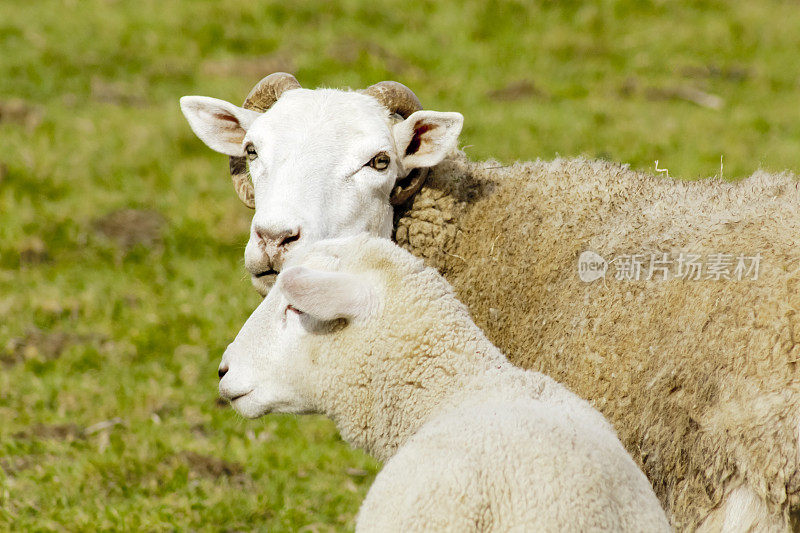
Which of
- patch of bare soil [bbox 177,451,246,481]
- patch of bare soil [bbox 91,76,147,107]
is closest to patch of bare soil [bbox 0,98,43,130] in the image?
patch of bare soil [bbox 91,76,147,107]

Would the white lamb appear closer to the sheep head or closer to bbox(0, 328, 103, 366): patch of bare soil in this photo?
the sheep head

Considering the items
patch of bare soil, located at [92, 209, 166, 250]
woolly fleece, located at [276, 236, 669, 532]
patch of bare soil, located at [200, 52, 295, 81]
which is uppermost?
woolly fleece, located at [276, 236, 669, 532]

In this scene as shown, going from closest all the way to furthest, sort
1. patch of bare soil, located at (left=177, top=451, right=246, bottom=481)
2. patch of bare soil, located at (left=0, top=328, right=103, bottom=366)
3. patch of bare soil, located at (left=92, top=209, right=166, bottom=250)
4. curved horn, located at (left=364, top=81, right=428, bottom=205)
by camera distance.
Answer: curved horn, located at (left=364, top=81, right=428, bottom=205) → patch of bare soil, located at (left=177, top=451, right=246, bottom=481) → patch of bare soil, located at (left=0, top=328, right=103, bottom=366) → patch of bare soil, located at (left=92, top=209, right=166, bottom=250)

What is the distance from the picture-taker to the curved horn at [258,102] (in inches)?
202

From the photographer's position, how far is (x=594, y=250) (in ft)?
13.4

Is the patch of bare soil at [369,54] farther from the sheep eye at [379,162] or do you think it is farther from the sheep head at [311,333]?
the sheep head at [311,333]

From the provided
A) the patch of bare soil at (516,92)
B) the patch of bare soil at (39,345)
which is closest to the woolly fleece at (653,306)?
the patch of bare soil at (39,345)

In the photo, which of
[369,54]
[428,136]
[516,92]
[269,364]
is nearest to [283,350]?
[269,364]

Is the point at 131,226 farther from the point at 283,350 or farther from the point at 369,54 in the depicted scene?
the point at 283,350

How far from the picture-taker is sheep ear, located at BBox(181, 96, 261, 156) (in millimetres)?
5223

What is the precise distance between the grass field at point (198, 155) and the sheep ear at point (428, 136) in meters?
1.05

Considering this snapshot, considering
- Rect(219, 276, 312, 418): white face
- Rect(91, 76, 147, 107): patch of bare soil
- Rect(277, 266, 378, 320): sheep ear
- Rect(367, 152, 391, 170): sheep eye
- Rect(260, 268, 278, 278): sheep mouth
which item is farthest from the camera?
Rect(91, 76, 147, 107): patch of bare soil

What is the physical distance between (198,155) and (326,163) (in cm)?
631

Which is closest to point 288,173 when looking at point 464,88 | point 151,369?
point 151,369
